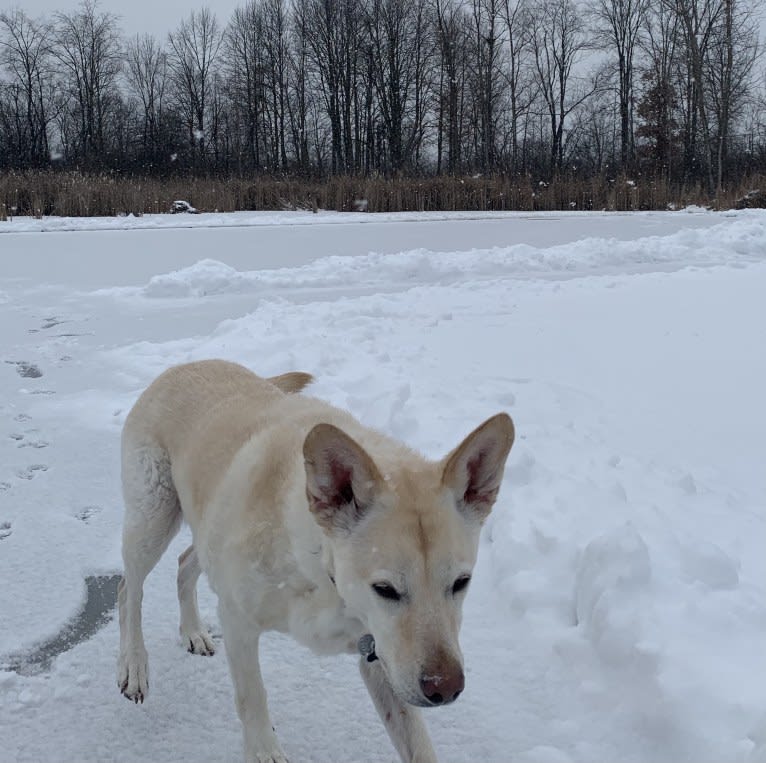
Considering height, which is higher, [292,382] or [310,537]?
[292,382]

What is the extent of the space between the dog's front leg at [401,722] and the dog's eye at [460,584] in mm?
428

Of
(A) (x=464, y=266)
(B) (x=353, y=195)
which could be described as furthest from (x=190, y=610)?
(B) (x=353, y=195)

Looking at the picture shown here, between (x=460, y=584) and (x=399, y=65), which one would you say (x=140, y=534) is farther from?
(x=399, y=65)

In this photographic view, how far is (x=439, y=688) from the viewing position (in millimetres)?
1608

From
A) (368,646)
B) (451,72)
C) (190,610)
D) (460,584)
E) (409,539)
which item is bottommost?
(190,610)

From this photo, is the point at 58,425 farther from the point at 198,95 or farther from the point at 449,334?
the point at 198,95

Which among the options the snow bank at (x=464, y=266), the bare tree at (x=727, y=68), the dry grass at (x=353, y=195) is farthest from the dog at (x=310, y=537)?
the bare tree at (x=727, y=68)

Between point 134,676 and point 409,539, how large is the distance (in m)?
1.33

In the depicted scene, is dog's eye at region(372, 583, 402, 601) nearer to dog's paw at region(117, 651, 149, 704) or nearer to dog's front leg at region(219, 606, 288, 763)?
dog's front leg at region(219, 606, 288, 763)

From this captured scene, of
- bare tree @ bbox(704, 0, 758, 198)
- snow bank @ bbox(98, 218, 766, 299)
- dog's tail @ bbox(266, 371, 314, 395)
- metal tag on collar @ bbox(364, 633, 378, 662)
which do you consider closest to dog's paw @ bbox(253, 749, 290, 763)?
metal tag on collar @ bbox(364, 633, 378, 662)

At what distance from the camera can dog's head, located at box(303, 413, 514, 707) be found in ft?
5.47

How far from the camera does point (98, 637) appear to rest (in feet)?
9.37

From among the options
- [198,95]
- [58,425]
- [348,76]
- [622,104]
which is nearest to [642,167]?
[622,104]

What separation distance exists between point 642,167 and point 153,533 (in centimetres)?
3572
